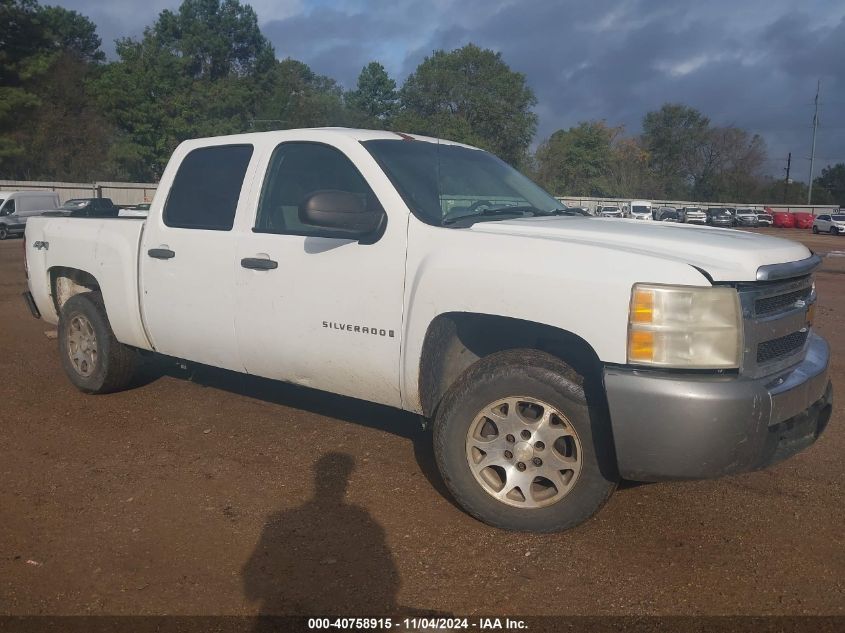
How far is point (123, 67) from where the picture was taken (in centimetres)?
4816

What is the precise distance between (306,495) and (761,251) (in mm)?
2587

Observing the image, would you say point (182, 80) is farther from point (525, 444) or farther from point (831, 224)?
point (525, 444)

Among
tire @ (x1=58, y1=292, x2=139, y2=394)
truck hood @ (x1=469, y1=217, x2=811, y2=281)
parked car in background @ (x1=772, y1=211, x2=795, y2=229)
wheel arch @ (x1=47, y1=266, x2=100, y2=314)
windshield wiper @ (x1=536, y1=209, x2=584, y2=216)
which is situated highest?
windshield wiper @ (x1=536, y1=209, x2=584, y2=216)

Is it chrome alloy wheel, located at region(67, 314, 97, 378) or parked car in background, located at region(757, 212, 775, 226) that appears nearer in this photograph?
chrome alloy wheel, located at region(67, 314, 97, 378)

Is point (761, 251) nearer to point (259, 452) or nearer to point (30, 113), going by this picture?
point (259, 452)

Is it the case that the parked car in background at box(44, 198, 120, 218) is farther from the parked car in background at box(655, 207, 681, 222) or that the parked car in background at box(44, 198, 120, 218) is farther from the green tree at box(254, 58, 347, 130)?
the parked car in background at box(655, 207, 681, 222)

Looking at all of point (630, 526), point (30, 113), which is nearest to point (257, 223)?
point (630, 526)

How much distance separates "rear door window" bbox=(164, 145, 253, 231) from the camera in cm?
493

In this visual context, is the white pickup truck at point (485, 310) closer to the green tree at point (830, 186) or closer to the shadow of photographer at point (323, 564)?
the shadow of photographer at point (323, 564)

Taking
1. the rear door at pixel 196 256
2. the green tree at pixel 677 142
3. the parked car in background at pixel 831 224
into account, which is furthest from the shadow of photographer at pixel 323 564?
the green tree at pixel 677 142

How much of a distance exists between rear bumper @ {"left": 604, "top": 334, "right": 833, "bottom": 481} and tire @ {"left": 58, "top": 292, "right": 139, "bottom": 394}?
4.01 meters

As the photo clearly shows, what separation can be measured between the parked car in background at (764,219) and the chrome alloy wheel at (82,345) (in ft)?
198

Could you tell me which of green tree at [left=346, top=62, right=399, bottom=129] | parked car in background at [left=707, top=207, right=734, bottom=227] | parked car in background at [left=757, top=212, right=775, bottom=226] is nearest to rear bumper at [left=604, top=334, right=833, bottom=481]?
green tree at [left=346, top=62, right=399, bottom=129]

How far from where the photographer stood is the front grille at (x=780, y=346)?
342 centimetres
